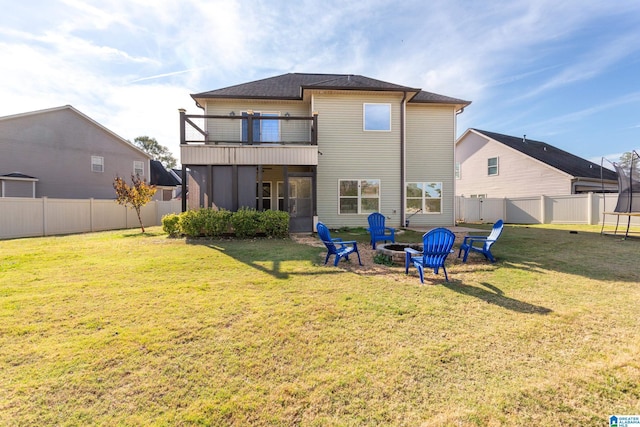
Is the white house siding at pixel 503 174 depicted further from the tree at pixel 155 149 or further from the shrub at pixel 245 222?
the tree at pixel 155 149

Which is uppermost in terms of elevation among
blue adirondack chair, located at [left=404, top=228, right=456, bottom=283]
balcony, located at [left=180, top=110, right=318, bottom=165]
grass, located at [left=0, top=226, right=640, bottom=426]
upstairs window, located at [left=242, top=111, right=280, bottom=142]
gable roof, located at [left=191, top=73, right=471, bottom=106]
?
gable roof, located at [left=191, top=73, right=471, bottom=106]

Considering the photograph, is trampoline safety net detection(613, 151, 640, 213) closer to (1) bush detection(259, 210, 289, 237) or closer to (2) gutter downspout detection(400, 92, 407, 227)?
(2) gutter downspout detection(400, 92, 407, 227)

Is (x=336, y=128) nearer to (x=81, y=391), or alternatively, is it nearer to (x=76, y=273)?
(x=76, y=273)

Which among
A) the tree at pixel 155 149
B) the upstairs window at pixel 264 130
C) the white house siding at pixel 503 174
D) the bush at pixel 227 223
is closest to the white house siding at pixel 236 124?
the upstairs window at pixel 264 130

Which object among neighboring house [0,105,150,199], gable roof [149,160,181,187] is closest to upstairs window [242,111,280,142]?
neighboring house [0,105,150,199]

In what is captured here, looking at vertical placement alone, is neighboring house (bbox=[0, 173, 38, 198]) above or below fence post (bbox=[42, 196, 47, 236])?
above

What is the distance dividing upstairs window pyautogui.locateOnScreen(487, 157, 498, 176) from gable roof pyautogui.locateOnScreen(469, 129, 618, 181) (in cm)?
139

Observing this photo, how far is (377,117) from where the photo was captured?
41.2 feet

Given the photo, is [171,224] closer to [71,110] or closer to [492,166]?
[71,110]

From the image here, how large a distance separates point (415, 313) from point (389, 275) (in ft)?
6.13

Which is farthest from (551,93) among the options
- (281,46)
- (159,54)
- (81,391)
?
(81,391)

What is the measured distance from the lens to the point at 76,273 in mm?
5508

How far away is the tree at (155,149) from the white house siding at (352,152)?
52364mm

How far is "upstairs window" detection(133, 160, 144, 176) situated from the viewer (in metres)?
21.2
